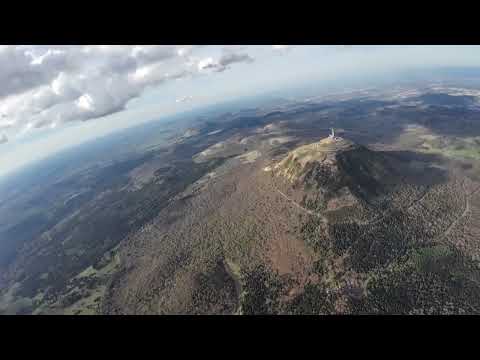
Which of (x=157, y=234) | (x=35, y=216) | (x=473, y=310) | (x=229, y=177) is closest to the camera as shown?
(x=473, y=310)

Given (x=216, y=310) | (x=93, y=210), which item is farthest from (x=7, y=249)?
(x=216, y=310)

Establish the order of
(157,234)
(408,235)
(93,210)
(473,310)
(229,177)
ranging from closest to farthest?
(473,310) < (408,235) < (157,234) < (229,177) < (93,210)

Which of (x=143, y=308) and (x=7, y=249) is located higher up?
(x=143, y=308)

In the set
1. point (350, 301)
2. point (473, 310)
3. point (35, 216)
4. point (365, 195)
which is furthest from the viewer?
point (35, 216)

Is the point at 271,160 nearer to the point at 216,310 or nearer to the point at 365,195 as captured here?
the point at 365,195

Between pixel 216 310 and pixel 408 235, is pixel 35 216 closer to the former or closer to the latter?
pixel 216 310

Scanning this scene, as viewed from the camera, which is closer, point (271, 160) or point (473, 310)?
point (473, 310)

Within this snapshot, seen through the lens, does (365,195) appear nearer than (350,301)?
No

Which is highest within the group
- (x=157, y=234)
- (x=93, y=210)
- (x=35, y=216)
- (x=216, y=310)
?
(x=216, y=310)

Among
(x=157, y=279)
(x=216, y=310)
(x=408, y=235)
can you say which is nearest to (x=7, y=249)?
(x=157, y=279)
